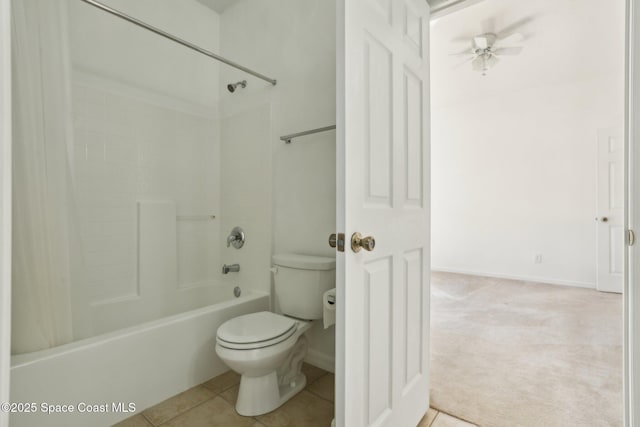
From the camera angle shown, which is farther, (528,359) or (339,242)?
(528,359)

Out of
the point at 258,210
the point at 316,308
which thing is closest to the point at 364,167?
the point at 316,308

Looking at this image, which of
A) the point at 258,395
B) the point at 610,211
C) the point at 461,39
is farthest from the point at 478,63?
the point at 258,395

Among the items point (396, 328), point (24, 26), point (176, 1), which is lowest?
point (396, 328)

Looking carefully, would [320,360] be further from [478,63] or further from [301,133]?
[478,63]

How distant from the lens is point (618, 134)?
11.5 ft

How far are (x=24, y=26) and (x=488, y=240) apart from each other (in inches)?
203

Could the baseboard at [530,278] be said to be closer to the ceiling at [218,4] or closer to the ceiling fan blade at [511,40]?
the ceiling fan blade at [511,40]

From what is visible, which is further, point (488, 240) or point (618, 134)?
point (488, 240)

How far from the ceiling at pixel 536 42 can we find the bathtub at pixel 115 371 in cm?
261

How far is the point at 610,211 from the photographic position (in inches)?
141

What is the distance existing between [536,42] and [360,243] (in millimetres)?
3371

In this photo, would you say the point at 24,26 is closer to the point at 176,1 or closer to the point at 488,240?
the point at 176,1

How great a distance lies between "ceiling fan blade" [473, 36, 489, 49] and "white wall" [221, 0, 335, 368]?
1.63 m
